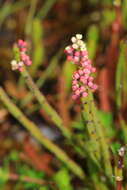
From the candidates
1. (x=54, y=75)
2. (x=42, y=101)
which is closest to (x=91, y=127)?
(x=42, y=101)

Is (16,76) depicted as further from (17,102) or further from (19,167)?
(19,167)

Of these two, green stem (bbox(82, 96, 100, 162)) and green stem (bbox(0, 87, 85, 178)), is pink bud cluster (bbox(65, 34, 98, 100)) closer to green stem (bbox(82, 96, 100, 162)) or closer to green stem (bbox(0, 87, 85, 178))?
green stem (bbox(82, 96, 100, 162))

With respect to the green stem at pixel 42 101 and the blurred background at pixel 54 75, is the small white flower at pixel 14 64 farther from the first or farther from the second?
the blurred background at pixel 54 75

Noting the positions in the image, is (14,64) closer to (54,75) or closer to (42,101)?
(42,101)

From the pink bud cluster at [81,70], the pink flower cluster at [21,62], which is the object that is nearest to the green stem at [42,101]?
the pink flower cluster at [21,62]

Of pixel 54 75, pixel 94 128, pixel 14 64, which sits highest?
pixel 54 75

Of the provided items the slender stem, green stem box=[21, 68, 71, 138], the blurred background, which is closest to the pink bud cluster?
the slender stem
